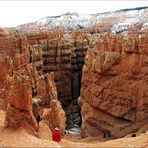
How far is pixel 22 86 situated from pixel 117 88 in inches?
540

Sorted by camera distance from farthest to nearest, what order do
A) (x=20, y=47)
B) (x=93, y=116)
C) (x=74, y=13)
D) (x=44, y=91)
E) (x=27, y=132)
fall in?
(x=74, y=13) < (x=20, y=47) < (x=93, y=116) < (x=44, y=91) < (x=27, y=132)

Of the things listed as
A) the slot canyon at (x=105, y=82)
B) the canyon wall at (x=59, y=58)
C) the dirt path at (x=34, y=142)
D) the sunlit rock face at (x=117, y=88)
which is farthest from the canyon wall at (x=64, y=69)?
the dirt path at (x=34, y=142)

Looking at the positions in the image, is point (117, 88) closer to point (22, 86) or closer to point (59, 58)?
point (59, 58)

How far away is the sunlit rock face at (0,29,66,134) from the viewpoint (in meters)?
15.1

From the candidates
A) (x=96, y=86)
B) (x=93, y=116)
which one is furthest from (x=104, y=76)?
(x=93, y=116)

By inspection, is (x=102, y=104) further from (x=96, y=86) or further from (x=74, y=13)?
(x=74, y=13)

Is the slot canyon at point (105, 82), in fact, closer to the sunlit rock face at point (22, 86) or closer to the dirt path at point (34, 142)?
the sunlit rock face at point (22, 86)

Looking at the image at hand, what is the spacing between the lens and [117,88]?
27.6 m

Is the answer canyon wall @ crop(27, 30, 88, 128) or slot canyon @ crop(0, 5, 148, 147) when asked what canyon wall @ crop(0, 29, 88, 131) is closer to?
canyon wall @ crop(27, 30, 88, 128)

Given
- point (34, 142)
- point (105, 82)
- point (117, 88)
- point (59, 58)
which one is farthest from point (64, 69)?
point (34, 142)

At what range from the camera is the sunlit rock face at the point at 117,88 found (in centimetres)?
2647

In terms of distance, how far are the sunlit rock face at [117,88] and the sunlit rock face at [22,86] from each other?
14.5 feet

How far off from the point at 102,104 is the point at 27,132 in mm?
14121

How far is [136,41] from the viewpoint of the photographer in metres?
27.1
